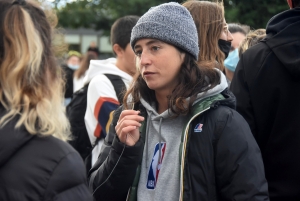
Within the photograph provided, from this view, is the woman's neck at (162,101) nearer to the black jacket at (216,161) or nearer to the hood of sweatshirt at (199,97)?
the hood of sweatshirt at (199,97)

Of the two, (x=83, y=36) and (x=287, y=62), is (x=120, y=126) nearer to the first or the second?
(x=287, y=62)

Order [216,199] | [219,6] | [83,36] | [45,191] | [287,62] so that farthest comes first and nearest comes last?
1. [83,36]
2. [219,6]
3. [287,62]
4. [216,199]
5. [45,191]

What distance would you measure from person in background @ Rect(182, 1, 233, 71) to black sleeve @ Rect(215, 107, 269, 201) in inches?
28.9

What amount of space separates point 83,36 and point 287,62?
21.0 meters

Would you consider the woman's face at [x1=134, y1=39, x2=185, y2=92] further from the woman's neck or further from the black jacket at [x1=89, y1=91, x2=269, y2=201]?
the black jacket at [x1=89, y1=91, x2=269, y2=201]

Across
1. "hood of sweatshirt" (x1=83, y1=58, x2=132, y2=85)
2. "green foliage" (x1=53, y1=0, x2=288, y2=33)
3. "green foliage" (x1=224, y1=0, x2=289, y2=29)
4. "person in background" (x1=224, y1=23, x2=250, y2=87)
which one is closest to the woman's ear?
"hood of sweatshirt" (x1=83, y1=58, x2=132, y2=85)

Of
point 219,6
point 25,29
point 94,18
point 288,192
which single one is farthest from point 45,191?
point 94,18

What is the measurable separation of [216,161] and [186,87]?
1.36 ft

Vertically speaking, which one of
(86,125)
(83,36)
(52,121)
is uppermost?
(52,121)

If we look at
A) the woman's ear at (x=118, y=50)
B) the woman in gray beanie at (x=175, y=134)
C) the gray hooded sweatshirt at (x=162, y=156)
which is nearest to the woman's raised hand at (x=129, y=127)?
the woman in gray beanie at (x=175, y=134)

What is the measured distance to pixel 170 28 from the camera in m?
3.02

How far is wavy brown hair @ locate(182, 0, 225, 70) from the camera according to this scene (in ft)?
11.4

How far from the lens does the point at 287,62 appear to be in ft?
10.5

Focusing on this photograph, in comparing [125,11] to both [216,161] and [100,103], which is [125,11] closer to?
[100,103]
